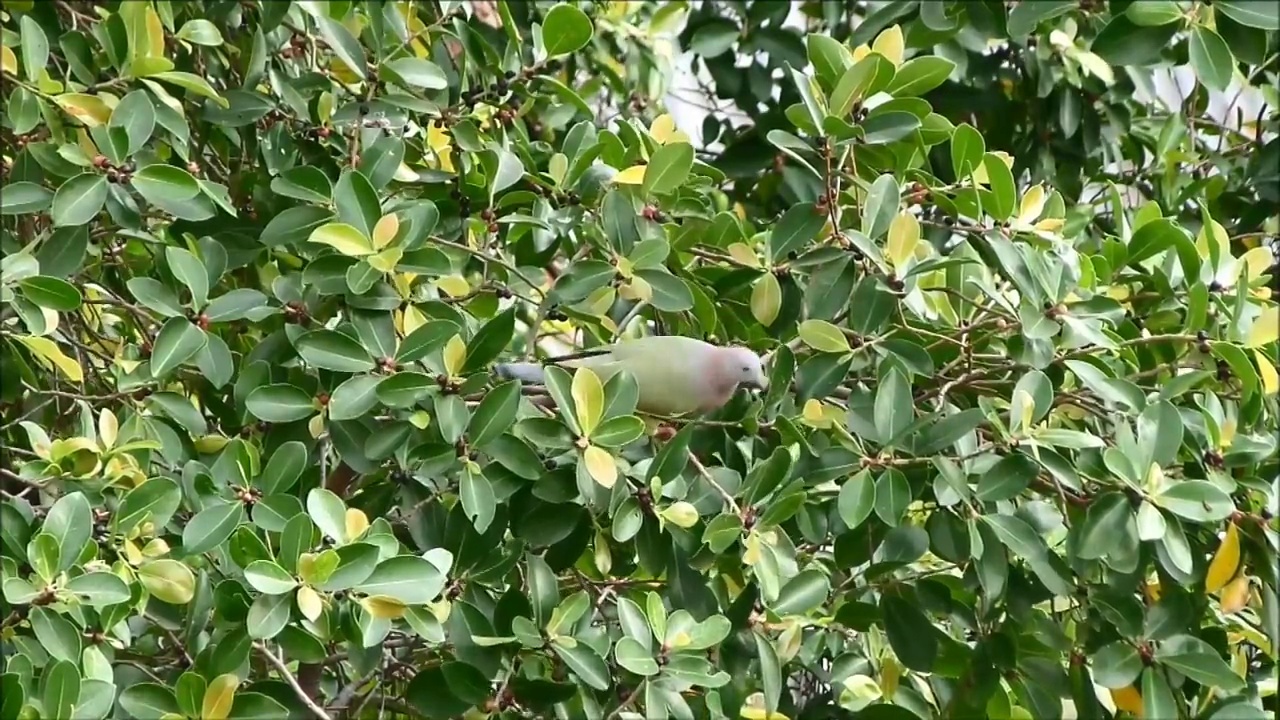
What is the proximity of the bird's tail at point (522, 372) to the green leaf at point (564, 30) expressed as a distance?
266 mm

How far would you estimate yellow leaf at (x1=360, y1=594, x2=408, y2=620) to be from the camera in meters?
0.69

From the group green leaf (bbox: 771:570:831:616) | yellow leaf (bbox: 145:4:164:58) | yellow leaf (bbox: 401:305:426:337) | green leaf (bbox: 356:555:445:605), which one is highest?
yellow leaf (bbox: 145:4:164:58)

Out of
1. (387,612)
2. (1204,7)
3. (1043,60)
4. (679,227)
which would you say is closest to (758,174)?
(1043,60)

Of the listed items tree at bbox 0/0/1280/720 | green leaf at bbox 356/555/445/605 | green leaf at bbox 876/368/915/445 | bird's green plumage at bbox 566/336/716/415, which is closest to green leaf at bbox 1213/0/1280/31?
tree at bbox 0/0/1280/720

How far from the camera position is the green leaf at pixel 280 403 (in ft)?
2.56

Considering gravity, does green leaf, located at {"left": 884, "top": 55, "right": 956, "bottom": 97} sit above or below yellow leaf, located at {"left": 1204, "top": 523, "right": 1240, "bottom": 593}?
above

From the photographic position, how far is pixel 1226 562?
739 mm

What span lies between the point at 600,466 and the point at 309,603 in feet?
0.67

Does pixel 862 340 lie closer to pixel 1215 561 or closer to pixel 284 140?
pixel 1215 561

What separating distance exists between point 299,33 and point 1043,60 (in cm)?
91

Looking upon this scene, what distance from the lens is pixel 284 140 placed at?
3.06 feet

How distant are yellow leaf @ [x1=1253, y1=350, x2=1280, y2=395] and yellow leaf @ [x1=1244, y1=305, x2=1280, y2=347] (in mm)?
12

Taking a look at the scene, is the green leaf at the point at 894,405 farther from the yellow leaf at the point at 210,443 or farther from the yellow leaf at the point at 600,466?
the yellow leaf at the point at 210,443

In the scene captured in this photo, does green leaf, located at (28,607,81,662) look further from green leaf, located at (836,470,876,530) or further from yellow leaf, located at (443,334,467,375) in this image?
green leaf, located at (836,470,876,530)
